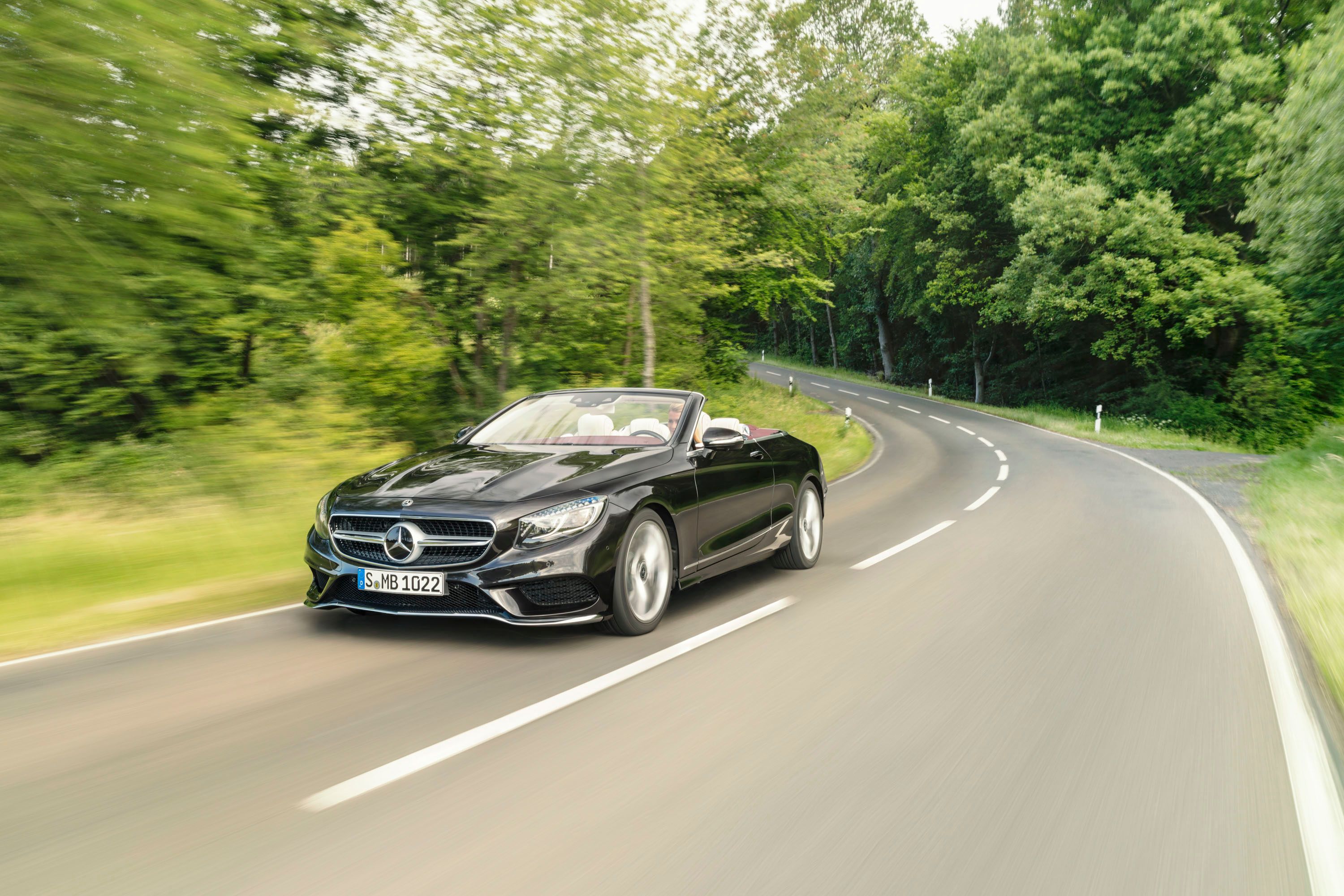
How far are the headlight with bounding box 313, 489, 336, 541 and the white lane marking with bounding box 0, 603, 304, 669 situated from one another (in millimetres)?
948

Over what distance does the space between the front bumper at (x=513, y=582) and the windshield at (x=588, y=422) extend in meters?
1.25

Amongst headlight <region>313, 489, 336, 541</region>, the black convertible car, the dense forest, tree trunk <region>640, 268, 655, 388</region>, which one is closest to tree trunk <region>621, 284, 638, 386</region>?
the dense forest

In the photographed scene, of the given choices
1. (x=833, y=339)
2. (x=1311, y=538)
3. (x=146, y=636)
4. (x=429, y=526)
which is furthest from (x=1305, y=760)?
(x=833, y=339)

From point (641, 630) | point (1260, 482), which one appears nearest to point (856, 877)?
point (641, 630)

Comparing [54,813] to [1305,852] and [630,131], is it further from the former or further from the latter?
[630,131]

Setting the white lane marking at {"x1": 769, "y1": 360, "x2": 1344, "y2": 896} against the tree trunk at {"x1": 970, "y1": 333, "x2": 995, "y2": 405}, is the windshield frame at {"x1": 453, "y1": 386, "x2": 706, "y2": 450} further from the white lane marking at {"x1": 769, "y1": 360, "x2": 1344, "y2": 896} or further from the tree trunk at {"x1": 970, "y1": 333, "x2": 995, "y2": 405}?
the tree trunk at {"x1": 970, "y1": 333, "x2": 995, "y2": 405}

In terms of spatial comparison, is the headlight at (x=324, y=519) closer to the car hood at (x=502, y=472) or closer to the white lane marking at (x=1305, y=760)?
the car hood at (x=502, y=472)

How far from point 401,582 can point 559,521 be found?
2.99 ft

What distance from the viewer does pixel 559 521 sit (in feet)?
17.9

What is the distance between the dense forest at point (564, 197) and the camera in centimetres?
803

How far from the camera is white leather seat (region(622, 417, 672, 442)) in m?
6.80

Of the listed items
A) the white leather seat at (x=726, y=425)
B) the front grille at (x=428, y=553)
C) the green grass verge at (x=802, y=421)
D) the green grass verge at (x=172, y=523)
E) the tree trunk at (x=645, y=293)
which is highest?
the tree trunk at (x=645, y=293)

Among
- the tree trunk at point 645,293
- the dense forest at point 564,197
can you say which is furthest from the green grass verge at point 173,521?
the tree trunk at point 645,293

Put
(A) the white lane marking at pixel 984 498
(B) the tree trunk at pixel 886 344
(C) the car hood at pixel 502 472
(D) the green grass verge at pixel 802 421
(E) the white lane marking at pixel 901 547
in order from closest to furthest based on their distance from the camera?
(C) the car hood at pixel 502 472, (E) the white lane marking at pixel 901 547, (A) the white lane marking at pixel 984 498, (D) the green grass verge at pixel 802 421, (B) the tree trunk at pixel 886 344
